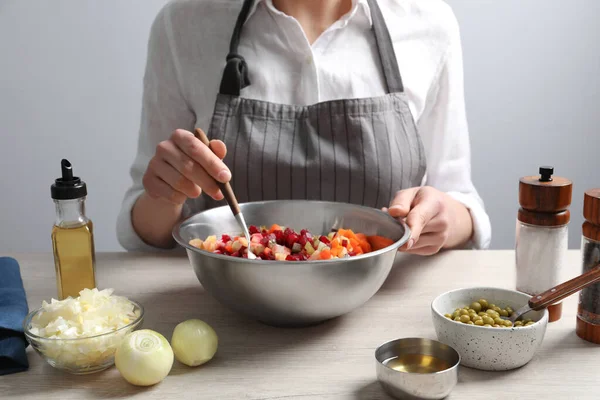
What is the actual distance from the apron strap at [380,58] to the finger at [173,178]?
39 centimetres

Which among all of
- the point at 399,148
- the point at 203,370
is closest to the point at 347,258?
the point at 203,370

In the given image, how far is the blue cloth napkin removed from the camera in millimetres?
993

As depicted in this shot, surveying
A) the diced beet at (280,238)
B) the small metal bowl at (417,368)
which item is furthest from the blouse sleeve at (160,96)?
the small metal bowl at (417,368)

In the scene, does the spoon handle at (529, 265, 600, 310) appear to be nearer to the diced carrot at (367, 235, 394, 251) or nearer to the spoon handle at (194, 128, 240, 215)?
the diced carrot at (367, 235, 394, 251)

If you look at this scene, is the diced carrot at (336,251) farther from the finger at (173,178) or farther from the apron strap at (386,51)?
the apron strap at (386,51)

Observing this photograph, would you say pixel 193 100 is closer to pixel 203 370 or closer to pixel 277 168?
pixel 277 168

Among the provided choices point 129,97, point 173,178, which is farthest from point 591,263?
point 129,97

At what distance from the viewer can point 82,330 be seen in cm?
97

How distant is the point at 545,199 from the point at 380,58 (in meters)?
0.74

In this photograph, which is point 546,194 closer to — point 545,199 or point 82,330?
point 545,199

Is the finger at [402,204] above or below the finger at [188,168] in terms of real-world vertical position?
below

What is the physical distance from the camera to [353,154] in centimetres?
160

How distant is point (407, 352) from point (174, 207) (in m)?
0.73

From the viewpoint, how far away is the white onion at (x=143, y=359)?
0.93 meters
